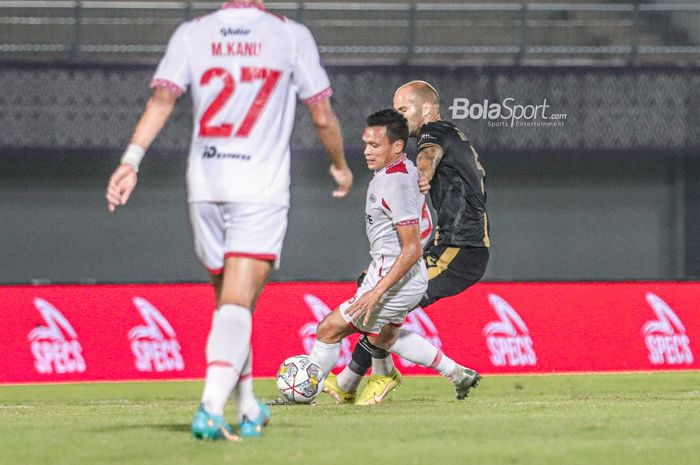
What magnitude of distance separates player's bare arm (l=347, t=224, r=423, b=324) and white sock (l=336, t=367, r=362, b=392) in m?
0.87

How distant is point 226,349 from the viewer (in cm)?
492

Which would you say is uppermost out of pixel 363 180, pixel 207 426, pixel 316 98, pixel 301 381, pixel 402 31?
pixel 402 31

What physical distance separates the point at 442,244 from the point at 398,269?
48.2 inches

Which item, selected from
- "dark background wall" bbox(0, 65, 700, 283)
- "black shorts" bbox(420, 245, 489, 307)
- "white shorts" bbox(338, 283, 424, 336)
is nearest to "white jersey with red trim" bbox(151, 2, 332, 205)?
"white shorts" bbox(338, 283, 424, 336)

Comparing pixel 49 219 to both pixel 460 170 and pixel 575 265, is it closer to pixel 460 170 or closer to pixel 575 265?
pixel 575 265

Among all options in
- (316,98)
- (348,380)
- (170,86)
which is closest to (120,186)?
(170,86)

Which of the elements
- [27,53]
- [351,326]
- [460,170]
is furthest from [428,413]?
[27,53]

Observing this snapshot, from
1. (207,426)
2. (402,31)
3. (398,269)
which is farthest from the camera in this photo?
(402,31)

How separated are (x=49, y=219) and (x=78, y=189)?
44 centimetres

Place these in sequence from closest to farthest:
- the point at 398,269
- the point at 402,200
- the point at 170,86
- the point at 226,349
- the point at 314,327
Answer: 1. the point at 226,349
2. the point at 170,86
3. the point at 398,269
4. the point at 402,200
5. the point at 314,327

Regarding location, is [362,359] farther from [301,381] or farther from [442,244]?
[442,244]

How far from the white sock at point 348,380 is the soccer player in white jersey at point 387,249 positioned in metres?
0.29

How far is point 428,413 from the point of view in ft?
20.9

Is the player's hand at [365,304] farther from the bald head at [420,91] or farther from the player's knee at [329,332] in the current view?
the bald head at [420,91]
